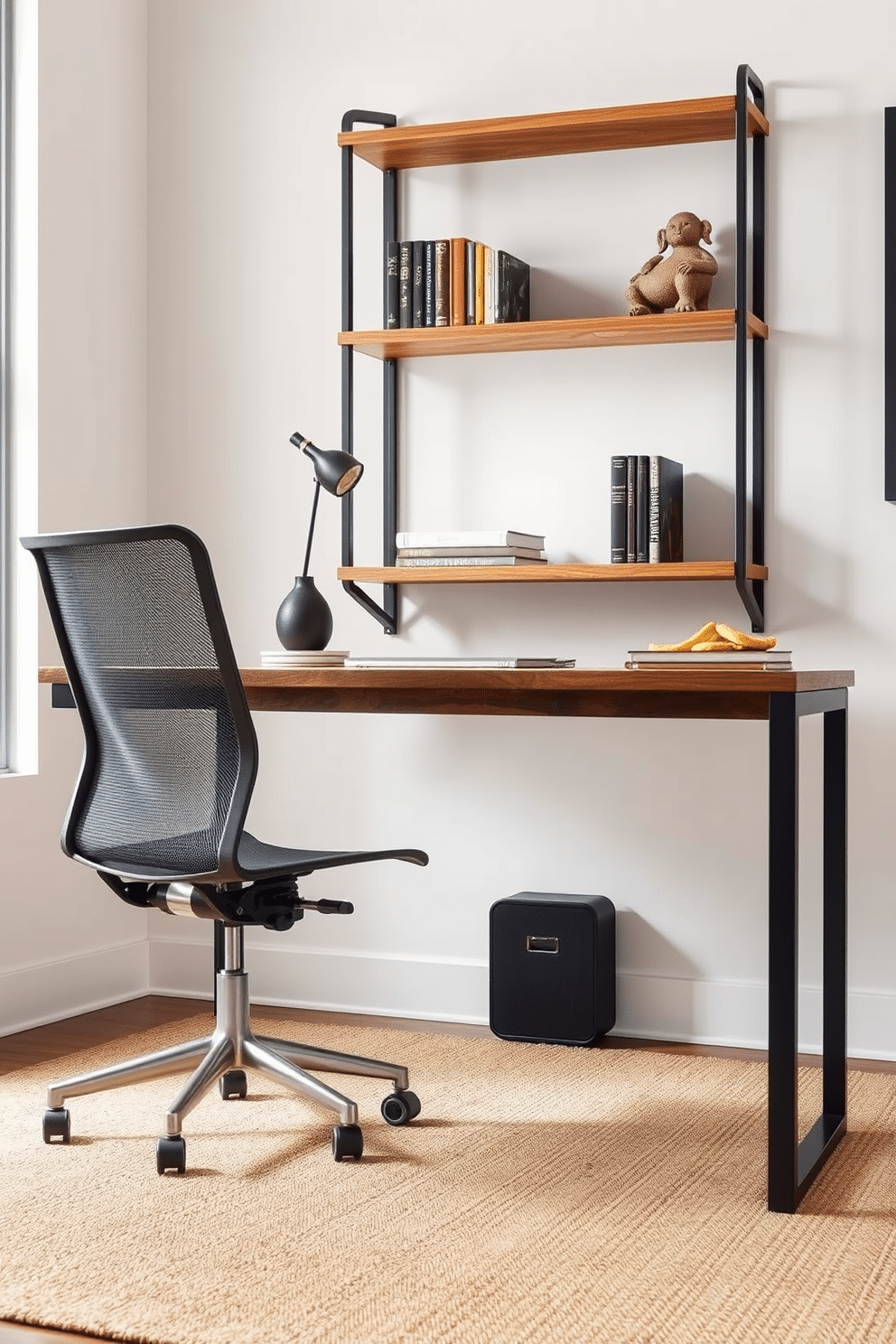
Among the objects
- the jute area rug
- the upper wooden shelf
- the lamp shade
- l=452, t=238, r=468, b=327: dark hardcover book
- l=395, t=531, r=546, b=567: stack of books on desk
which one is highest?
the upper wooden shelf

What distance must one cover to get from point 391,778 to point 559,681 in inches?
56.6

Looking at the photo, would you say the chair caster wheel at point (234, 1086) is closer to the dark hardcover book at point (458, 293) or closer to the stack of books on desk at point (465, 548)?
the stack of books on desk at point (465, 548)

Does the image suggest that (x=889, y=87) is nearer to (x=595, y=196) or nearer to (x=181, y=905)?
(x=595, y=196)

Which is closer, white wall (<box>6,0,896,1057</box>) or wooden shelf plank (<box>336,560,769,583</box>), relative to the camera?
wooden shelf plank (<box>336,560,769,583</box>)

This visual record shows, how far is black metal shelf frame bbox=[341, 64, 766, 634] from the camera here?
3.07m

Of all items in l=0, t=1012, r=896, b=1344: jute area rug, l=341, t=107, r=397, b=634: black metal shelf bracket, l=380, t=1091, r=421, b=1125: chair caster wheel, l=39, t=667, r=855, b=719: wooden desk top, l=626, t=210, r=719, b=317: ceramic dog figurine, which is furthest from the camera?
l=341, t=107, r=397, b=634: black metal shelf bracket

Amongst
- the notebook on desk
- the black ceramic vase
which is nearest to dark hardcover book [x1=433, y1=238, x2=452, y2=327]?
the black ceramic vase

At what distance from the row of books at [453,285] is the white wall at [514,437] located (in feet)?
0.54

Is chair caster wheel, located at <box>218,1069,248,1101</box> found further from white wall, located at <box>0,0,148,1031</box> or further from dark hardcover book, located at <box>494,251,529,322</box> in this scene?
dark hardcover book, located at <box>494,251,529,322</box>

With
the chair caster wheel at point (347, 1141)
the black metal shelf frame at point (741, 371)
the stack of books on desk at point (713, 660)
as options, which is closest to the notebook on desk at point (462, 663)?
the stack of books on desk at point (713, 660)

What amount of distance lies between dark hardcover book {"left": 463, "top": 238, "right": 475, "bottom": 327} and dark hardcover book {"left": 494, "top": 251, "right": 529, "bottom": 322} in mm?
55

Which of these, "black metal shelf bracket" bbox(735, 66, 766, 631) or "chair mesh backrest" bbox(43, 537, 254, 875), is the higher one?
"black metal shelf bracket" bbox(735, 66, 766, 631)

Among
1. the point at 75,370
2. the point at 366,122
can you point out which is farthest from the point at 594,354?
the point at 75,370

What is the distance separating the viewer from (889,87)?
318 cm
